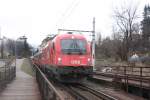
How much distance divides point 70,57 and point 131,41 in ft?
134

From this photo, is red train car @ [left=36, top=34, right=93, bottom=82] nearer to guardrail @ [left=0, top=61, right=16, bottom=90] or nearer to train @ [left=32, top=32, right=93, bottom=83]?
train @ [left=32, top=32, right=93, bottom=83]

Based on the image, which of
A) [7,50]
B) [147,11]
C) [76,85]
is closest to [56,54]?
[76,85]

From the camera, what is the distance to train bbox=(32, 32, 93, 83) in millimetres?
24094

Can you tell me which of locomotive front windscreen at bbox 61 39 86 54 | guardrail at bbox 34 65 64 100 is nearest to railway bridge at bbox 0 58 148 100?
guardrail at bbox 34 65 64 100

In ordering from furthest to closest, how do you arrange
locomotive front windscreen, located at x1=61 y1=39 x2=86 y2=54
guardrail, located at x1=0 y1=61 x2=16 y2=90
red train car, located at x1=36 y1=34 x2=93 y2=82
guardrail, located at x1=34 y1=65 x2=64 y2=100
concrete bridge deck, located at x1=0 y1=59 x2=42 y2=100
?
locomotive front windscreen, located at x1=61 y1=39 x2=86 y2=54
red train car, located at x1=36 y1=34 x2=93 y2=82
guardrail, located at x1=0 y1=61 x2=16 y2=90
concrete bridge deck, located at x1=0 y1=59 x2=42 y2=100
guardrail, located at x1=34 y1=65 x2=64 y2=100

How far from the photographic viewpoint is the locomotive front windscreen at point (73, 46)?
985 inches

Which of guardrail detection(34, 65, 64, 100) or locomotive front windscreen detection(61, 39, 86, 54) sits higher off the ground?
locomotive front windscreen detection(61, 39, 86, 54)

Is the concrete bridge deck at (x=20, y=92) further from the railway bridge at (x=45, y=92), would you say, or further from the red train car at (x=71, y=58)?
the red train car at (x=71, y=58)

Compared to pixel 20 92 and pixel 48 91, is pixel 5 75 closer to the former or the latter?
pixel 20 92

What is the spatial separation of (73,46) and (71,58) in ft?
3.17

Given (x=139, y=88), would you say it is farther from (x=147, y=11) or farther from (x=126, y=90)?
(x=147, y=11)

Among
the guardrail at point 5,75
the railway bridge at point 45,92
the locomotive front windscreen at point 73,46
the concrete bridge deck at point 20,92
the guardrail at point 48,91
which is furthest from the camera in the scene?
the locomotive front windscreen at point 73,46

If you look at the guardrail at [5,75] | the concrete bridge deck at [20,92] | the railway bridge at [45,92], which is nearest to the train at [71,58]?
the railway bridge at [45,92]

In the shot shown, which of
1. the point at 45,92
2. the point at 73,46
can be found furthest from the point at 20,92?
the point at 45,92
